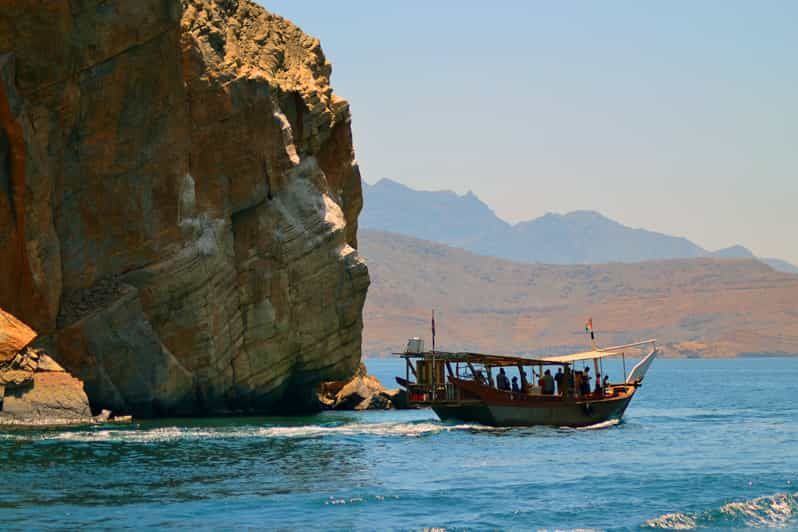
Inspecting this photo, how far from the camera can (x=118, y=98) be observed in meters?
52.6

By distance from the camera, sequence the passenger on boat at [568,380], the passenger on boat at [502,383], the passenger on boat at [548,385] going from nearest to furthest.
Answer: the passenger on boat at [568,380] < the passenger on boat at [548,385] < the passenger on boat at [502,383]

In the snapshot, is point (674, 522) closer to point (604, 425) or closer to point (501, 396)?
point (501, 396)

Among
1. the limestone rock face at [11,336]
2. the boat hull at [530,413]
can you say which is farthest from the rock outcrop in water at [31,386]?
the boat hull at [530,413]

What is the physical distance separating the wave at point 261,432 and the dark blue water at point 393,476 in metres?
0.09

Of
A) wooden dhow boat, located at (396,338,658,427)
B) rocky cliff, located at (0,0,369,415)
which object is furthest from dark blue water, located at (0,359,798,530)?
rocky cliff, located at (0,0,369,415)

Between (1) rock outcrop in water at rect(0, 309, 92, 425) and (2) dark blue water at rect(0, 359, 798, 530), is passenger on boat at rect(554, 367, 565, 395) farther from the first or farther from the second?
(1) rock outcrop in water at rect(0, 309, 92, 425)

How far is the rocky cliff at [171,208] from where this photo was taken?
49.8m

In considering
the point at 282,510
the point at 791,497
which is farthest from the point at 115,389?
the point at 791,497

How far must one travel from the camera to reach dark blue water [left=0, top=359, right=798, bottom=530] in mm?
30438

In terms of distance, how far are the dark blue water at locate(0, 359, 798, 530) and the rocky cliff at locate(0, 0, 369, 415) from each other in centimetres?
413

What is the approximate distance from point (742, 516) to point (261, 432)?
74.9 feet

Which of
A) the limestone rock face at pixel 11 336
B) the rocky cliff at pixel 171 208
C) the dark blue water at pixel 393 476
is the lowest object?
the dark blue water at pixel 393 476

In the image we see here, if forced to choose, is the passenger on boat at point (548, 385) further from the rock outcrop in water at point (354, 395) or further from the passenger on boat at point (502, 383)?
the rock outcrop in water at point (354, 395)

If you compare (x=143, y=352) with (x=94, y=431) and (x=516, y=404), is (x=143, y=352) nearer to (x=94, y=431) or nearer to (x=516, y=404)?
(x=94, y=431)
